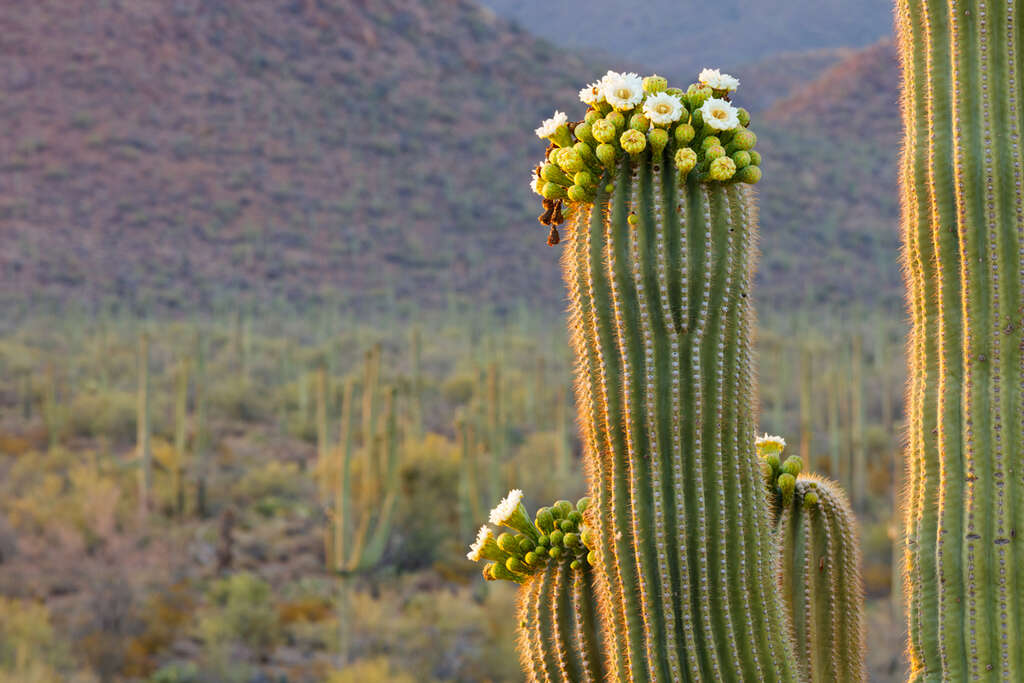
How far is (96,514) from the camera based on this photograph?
1599 cm

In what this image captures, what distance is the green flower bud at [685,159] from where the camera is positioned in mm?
3109

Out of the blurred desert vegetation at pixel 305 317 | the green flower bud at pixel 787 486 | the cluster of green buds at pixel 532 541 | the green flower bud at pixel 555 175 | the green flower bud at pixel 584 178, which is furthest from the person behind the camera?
the blurred desert vegetation at pixel 305 317

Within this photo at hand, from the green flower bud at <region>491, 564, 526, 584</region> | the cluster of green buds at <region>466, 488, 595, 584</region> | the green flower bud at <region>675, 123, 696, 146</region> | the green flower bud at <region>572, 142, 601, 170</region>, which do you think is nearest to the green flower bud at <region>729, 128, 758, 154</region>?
the green flower bud at <region>675, 123, 696, 146</region>

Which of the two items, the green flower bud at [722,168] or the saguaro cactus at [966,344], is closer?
the green flower bud at [722,168]

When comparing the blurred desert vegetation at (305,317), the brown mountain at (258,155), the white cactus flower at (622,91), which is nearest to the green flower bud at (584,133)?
the white cactus flower at (622,91)

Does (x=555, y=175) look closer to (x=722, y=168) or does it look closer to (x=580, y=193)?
(x=580, y=193)

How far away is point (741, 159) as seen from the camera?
10.4 ft

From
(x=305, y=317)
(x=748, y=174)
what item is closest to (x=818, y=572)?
(x=748, y=174)

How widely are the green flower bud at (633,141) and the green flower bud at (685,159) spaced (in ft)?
0.35

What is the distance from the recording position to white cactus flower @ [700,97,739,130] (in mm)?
3160

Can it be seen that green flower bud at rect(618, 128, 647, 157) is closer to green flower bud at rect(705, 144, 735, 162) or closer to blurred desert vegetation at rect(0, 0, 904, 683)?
green flower bud at rect(705, 144, 735, 162)

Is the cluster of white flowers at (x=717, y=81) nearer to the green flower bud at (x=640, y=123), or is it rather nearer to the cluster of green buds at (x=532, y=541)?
the green flower bud at (x=640, y=123)

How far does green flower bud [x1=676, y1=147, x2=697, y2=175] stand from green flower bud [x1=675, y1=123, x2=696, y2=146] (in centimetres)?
4

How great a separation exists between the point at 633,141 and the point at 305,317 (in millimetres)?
37934
